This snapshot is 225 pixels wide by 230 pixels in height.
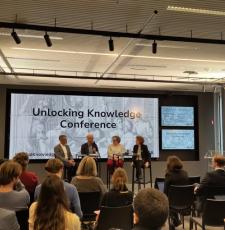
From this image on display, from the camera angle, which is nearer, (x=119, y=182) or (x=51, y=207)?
(x=51, y=207)

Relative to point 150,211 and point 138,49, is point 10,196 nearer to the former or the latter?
point 150,211

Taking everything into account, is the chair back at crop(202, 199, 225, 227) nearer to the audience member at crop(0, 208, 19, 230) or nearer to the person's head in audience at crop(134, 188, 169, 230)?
the audience member at crop(0, 208, 19, 230)

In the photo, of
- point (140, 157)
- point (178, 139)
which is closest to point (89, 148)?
point (140, 157)

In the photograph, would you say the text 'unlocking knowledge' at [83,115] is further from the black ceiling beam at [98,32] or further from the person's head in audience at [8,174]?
the person's head in audience at [8,174]

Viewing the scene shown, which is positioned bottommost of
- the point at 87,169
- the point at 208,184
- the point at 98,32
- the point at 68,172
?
the point at 68,172

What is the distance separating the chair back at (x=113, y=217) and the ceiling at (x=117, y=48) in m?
2.74

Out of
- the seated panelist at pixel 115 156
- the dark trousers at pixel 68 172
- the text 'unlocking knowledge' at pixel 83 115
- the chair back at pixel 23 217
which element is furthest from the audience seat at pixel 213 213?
the text 'unlocking knowledge' at pixel 83 115

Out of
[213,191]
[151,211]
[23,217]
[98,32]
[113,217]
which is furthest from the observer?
[98,32]

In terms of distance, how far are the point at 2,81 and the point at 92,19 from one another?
18.3 ft

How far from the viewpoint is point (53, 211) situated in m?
2.01

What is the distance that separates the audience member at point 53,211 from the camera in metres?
1.97

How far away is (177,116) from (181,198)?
6774 mm

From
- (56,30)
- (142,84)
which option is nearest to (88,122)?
(142,84)

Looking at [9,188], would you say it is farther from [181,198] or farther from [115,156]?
[115,156]
